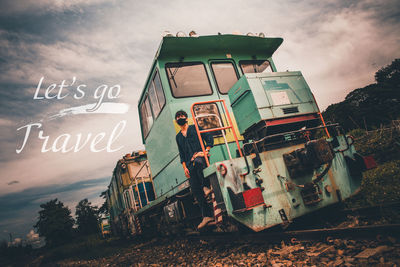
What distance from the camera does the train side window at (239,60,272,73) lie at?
5421mm

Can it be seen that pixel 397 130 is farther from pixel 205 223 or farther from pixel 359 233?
pixel 205 223

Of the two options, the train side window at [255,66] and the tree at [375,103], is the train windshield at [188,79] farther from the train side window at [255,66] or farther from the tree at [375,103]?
the tree at [375,103]

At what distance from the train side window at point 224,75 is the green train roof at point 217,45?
0.32 meters

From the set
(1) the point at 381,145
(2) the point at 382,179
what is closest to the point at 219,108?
(2) the point at 382,179

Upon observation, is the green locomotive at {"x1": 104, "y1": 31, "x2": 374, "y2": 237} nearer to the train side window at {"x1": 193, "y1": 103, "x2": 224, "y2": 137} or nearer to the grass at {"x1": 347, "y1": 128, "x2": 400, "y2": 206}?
the train side window at {"x1": 193, "y1": 103, "x2": 224, "y2": 137}

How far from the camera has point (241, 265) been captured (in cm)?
281

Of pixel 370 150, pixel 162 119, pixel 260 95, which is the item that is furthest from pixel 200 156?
pixel 370 150

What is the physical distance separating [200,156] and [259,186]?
98 centimetres

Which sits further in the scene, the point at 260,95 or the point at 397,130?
the point at 397,130

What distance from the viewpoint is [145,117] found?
22.1 ft

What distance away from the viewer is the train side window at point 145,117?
20.5 feet

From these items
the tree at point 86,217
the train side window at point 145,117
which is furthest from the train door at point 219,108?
the tree at point 86,217

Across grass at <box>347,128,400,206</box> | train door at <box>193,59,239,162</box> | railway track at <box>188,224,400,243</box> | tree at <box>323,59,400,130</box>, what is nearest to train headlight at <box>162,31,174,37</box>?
train door at <box>193,59,239,162</box>

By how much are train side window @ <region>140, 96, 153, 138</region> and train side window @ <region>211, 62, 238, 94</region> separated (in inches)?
81.9
